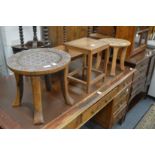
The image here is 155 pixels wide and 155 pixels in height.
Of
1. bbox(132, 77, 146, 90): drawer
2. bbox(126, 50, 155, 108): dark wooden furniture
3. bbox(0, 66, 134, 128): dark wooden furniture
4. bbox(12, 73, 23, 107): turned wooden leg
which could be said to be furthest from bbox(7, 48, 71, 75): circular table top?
bbox(132, 77, 146, 90): drawer

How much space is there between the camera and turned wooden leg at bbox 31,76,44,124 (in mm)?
956

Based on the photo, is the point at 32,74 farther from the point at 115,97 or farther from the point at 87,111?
the point at 115,97

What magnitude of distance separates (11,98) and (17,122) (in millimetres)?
258

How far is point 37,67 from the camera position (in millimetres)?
937

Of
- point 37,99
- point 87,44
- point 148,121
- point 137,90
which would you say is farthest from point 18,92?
point 148,121

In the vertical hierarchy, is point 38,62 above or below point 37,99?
above

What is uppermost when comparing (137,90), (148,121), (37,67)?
(37,67)

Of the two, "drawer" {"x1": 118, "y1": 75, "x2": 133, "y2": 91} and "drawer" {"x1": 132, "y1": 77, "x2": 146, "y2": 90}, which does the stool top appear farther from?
"drawer" {"x1": 132, "y1": 77, "x2": 146, "y2": 90}

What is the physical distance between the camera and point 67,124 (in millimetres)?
1084

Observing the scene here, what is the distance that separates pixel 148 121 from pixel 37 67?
180cm

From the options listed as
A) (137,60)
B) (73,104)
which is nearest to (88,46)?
(73,104)

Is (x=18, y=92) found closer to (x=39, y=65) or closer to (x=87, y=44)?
(x=39, y=65)

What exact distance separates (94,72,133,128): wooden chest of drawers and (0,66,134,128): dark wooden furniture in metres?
0.04
